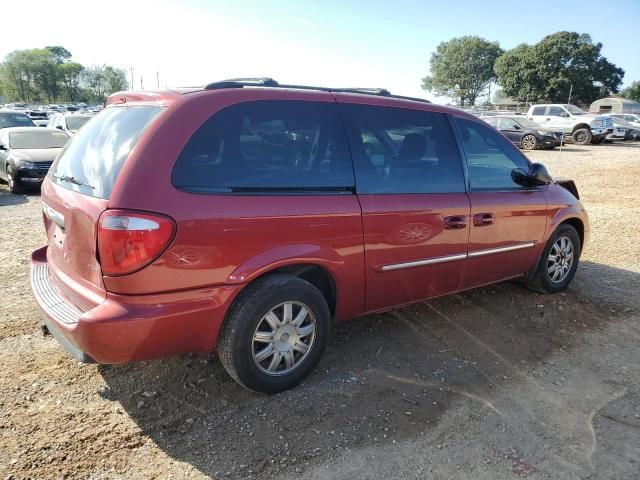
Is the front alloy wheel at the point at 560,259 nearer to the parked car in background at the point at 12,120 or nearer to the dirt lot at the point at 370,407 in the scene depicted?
the dirt lot at the point at 370,407

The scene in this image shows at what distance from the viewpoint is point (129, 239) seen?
2400 mm

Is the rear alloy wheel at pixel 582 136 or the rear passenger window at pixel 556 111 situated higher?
the rear passenger window at pixel 556 111

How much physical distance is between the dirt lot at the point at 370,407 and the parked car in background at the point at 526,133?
1945 cm

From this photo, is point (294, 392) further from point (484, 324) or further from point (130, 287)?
point (484, 324)

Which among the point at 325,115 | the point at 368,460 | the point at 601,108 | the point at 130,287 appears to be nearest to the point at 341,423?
the point at 368,460

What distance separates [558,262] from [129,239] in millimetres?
4158

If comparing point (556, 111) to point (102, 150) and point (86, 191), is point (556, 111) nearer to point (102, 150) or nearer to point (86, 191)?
point (102, 150)

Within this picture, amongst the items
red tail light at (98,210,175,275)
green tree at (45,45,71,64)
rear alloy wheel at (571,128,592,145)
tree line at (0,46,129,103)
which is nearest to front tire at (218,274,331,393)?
red tail light at (98,210,175,275)

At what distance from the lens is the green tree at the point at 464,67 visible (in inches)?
3688

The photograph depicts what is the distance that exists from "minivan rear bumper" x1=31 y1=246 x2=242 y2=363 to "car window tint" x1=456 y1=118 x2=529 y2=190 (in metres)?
2.31

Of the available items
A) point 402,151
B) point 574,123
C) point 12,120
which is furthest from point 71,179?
point 574,123

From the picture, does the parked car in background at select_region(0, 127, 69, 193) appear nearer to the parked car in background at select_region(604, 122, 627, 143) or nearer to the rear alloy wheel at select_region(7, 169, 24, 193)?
the rear alloy wheel at select_region(7, 169, 24, 193)

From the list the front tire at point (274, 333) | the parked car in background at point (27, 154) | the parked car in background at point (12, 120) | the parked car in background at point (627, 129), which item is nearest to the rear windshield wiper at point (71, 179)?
the front tire at point (274, 333)

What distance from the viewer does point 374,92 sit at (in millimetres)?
3822
